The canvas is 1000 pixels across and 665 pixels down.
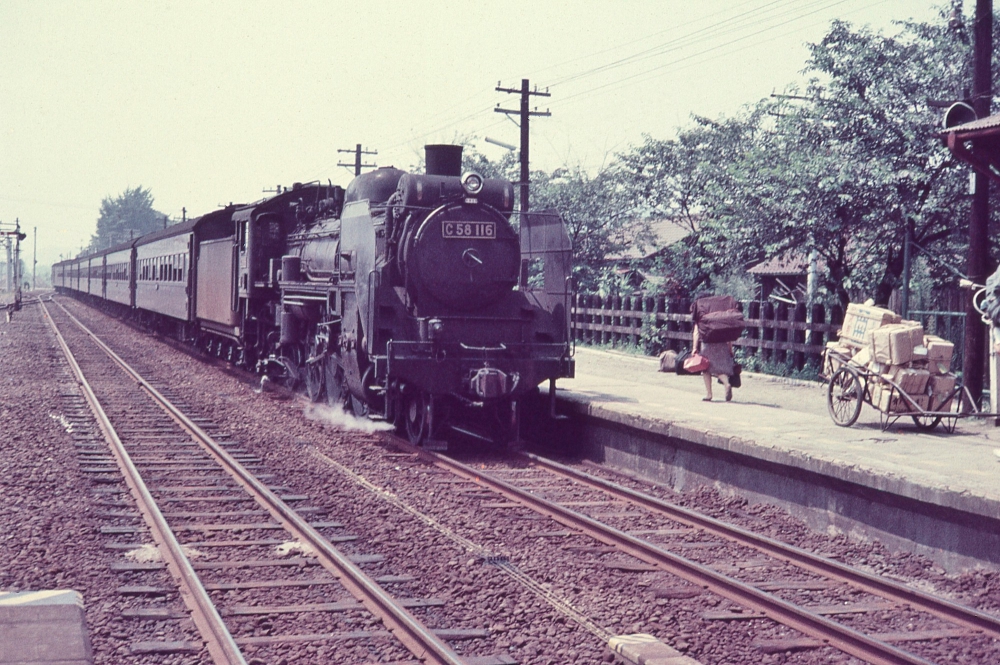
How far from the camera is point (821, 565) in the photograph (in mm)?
6727

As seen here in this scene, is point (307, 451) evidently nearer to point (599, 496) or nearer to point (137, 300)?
point (599, 496)

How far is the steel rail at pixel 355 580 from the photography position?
194 inches

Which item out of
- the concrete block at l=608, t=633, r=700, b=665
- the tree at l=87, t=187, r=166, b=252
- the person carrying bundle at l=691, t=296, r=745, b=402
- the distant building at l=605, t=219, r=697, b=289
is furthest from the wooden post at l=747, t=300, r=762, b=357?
the tree at l=87, t=187, r=166, b=252

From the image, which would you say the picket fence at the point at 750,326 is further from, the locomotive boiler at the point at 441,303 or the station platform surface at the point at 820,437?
the locomotive boiler at the point at 441,303

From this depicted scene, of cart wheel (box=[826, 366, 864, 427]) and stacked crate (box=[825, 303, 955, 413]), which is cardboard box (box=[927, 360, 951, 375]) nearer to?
stacked crate (box=[825, 303, 955, 413])

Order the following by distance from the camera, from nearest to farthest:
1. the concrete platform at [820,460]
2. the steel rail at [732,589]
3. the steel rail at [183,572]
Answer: the steel rail at [183,572]
the steel rail at [732,589]
the concrete platform at [820,460]

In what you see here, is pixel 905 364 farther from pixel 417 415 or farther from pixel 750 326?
pixel 750 326

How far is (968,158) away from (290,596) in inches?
312

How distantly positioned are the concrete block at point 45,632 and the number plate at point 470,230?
6492 millimetres

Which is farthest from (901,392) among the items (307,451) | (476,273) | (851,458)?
(307,451)

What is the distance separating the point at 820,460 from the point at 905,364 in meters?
2.59

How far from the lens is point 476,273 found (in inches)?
445

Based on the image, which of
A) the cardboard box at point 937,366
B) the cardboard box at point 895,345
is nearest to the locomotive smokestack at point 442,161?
the cardboard box at point 895,345

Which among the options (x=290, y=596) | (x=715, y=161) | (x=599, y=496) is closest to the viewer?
(x=290, y=596)
